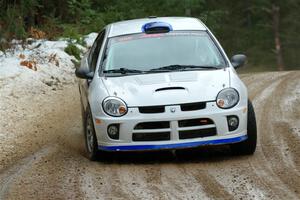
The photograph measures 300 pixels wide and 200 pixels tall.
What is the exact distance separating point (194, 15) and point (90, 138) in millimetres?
34817

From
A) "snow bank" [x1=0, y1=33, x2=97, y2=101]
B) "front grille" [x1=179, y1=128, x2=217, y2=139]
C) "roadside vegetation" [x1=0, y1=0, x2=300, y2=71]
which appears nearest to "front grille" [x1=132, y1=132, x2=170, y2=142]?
"front grille" [x1=179, y1=128, x2=217, y2=139]

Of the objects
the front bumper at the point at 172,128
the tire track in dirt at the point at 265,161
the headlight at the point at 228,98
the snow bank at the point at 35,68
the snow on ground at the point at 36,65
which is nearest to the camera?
the tire track in dirt at the point at 265,161

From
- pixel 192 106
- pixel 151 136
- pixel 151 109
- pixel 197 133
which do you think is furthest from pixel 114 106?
pixel 197 133

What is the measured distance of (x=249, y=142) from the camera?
799cm

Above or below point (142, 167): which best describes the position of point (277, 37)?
below

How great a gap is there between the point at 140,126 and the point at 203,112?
730 mm

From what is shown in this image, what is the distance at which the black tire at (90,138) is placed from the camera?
807 centimetres

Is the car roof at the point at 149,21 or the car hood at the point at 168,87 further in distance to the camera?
the car roof at the point at 149,21

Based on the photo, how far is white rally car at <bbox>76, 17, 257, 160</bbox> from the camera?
7.68m

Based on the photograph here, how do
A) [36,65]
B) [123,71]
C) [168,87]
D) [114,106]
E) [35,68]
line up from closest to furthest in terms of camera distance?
[114,106] < [168,87] < [123,71] < [35,68] < [36,65]

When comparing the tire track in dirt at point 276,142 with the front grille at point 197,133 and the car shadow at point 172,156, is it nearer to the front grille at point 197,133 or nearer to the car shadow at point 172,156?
the car shadow at point 172,156

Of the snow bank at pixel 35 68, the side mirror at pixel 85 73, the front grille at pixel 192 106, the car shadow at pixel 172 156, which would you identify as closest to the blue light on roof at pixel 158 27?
the side mirror at pixel 85 73

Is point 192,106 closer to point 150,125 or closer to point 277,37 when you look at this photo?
point 150,125

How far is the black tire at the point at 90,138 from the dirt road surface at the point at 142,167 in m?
0.11
